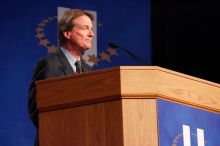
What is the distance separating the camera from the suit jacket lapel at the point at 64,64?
319 cm

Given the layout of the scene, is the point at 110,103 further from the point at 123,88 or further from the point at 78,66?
the point at 78,66

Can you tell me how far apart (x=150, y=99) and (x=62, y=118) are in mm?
362

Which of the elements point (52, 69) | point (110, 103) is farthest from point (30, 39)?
point (110, 103)

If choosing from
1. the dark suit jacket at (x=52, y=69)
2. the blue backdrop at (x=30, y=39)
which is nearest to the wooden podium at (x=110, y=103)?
the dark suit jacket at (x=52, y=69)

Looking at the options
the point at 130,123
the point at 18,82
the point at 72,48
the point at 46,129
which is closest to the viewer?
the point at 130,123

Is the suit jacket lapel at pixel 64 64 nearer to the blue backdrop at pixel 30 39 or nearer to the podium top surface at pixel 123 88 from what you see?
the podium top surface at pixel 123 88

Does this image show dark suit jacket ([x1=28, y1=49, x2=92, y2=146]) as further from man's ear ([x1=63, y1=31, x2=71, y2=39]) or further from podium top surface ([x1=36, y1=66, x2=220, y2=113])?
podium top surface ([x1=36, y1=66, x2=220, y2=113])

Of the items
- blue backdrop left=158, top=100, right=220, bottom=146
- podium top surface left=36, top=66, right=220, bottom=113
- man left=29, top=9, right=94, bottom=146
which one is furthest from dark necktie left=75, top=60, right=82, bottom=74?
blue backdrop left=158, top=100, right=220, bottom=146

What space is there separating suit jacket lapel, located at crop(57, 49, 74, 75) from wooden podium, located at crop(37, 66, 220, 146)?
1.59 feet

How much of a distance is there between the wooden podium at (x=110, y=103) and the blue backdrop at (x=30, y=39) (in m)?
1.54

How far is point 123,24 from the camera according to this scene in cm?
485

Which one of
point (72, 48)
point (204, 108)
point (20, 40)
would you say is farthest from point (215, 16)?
point (204, 108)

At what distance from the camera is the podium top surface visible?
99.3 inches

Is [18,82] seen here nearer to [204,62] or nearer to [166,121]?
[204,62]
